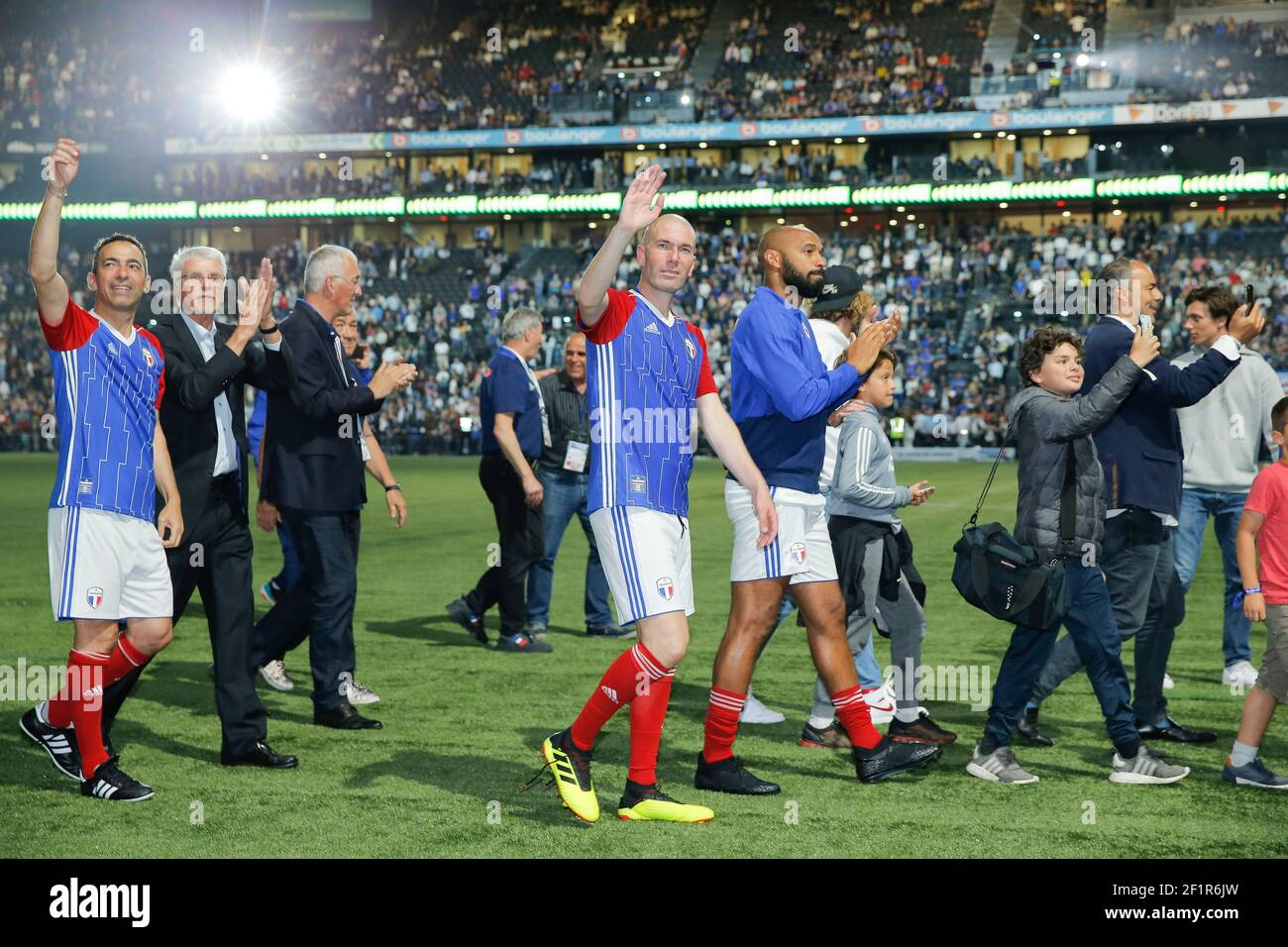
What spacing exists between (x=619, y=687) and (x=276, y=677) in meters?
3.38

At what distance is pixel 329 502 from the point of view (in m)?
6.73

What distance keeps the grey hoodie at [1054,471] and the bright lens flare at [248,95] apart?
5629 centimetres

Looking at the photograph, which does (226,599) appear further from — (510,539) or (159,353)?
(510,539)

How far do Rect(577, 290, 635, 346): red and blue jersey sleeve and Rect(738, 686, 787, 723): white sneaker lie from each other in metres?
2.64

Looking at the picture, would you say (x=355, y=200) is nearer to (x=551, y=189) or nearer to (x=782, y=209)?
(x=551, y=189)

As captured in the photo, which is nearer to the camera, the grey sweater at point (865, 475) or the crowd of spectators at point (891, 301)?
the grey sweater at point (865, 475)

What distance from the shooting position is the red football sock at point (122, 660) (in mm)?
5605

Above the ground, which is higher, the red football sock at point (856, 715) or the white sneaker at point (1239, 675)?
the red football sock at point (856, 715)

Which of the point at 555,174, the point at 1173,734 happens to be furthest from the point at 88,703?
the point at 555,174

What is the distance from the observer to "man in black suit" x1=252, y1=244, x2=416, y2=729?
672 cm

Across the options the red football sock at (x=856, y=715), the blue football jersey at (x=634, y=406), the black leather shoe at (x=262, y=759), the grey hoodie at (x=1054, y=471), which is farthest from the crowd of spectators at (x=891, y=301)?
the blue football jersey at (x=634, y=406)

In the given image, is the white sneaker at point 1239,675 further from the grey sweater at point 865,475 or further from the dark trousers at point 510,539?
the dark trousers at point 510,539

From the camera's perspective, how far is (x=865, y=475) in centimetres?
638

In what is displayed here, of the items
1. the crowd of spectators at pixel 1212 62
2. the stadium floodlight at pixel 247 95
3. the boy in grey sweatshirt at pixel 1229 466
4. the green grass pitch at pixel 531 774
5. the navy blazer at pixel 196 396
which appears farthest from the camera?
the stadium floodlight at pixel 247 95
